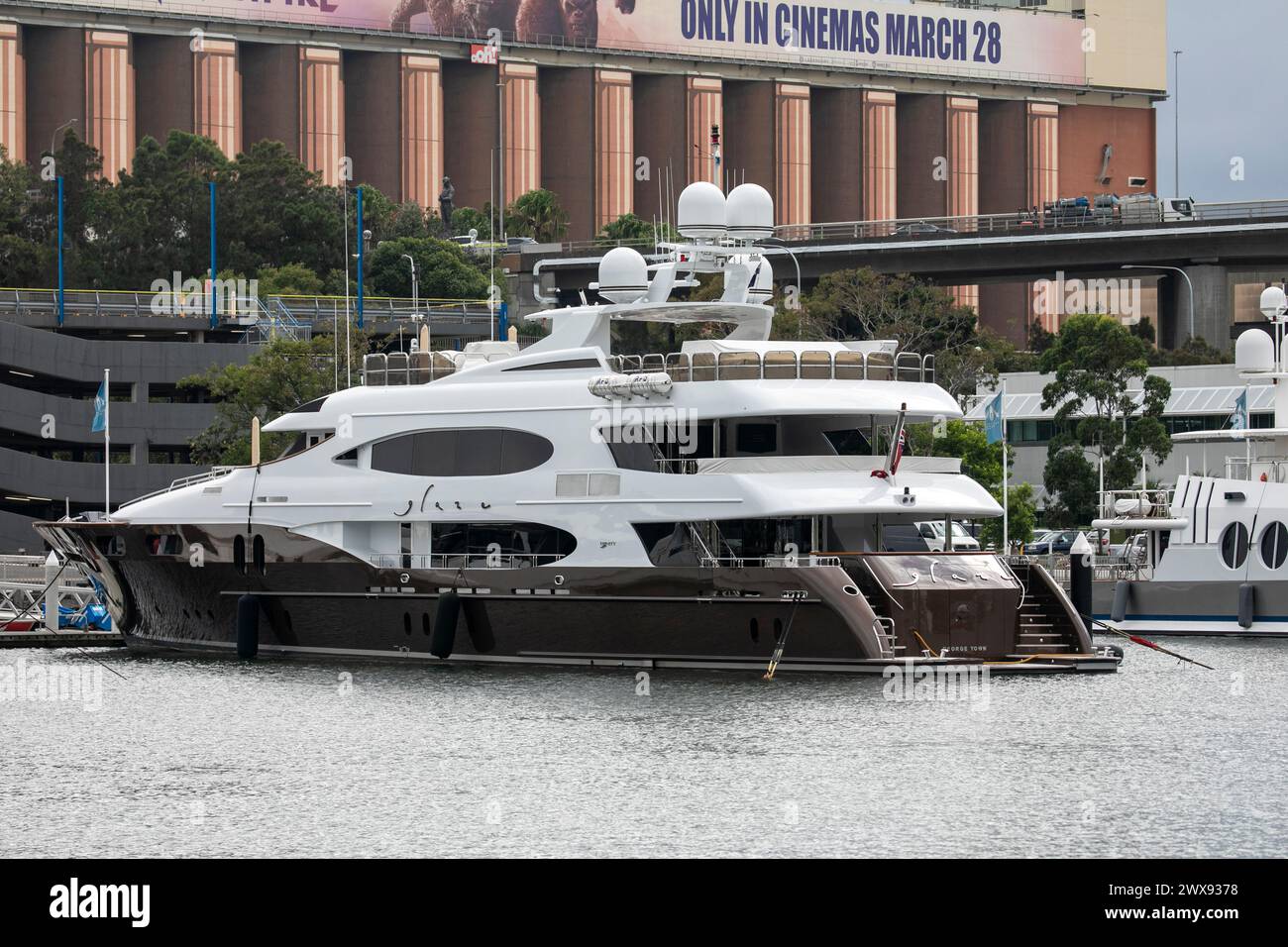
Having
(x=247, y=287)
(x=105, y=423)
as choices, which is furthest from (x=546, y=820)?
(x=247, y=287)

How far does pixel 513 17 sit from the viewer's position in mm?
138125

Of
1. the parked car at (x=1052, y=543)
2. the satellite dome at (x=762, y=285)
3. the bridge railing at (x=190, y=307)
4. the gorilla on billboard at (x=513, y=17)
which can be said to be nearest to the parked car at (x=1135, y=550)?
the parked car at (x=1052, y=543)

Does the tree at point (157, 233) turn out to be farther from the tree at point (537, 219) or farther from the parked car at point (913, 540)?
the parked car at point (913, 540)

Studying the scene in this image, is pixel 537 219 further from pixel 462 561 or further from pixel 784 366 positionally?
pixel 784 366

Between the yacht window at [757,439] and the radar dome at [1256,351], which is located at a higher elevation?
the radar dome at [1256,351]

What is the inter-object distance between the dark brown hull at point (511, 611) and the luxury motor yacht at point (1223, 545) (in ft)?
51.6

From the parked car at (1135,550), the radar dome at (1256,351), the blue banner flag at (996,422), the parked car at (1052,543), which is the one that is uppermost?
the radar dome at (1256,351)

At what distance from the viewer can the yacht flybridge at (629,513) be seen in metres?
38.3

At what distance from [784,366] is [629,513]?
13.1 feet

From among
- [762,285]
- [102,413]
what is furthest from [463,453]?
[102,413]

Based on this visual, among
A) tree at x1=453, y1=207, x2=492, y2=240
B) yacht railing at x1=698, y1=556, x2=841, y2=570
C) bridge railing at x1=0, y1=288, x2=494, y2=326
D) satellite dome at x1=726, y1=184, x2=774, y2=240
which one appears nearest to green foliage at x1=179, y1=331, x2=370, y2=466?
bridge railing at x1=0, y1=288, x2=494, y2=326

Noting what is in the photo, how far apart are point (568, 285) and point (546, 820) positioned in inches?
3520

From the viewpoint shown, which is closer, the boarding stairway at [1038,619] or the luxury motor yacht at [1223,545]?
the boarding stairway at [1038,619]

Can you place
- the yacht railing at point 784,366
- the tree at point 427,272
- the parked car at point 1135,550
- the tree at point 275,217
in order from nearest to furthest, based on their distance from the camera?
the yacht railing at point 784,366 < the parked car at point 1135,550 < the tree at point 427,272 < the tree at point 275,217
